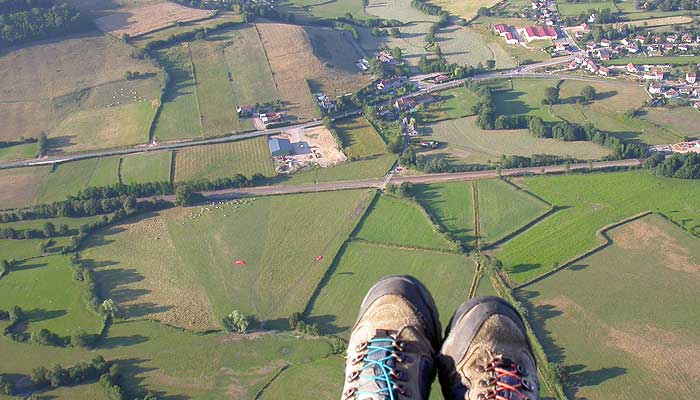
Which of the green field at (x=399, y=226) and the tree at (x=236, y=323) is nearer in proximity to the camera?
the tree at (x=236, y=323)

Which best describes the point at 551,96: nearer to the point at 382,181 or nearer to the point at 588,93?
the point at 588,93

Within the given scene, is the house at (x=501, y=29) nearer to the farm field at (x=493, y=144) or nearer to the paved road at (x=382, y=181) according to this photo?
the farm field at (x=493, y=144)

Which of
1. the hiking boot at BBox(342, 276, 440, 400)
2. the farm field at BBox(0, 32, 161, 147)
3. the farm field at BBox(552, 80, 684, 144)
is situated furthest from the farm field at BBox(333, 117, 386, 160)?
the hiking boot at BBox(342, 276, 440, 400)

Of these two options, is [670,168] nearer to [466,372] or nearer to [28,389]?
[466,372]

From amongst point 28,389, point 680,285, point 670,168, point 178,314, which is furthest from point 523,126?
point 28,389

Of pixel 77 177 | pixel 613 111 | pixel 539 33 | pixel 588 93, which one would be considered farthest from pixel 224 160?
pixel 539 33

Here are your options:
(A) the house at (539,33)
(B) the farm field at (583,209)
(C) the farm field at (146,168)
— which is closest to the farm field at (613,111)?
(B) the farm field at (583,209)

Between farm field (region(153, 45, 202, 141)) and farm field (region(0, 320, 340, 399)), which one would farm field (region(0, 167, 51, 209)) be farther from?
farm field (region(0, 320, 340, 399))
